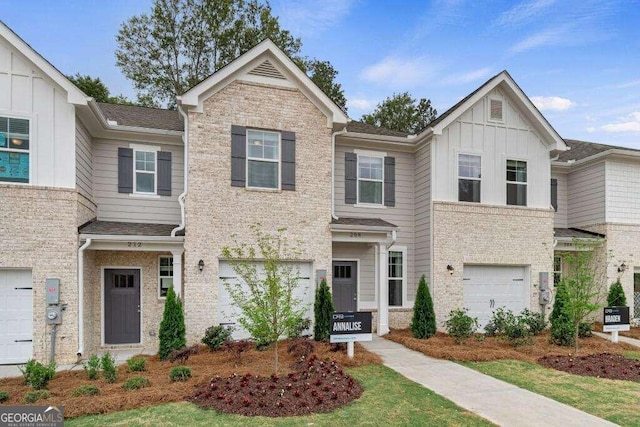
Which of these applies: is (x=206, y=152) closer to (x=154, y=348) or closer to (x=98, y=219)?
(x=98, y=219)

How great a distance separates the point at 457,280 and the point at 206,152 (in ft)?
28.5

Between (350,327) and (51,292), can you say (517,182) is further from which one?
(51,292)

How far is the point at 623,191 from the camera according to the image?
52.6 feet

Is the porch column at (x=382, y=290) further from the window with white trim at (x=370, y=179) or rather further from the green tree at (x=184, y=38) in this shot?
the green tree at (x=184, y=38)

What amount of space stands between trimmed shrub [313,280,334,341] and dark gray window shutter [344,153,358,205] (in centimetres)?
343

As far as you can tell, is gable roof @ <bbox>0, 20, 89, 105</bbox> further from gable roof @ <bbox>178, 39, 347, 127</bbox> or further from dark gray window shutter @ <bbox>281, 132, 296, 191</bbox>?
dark gray window shutter @ <bbox>281, 132, 296, 191</bbox>

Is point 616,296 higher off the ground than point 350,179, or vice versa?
point 350,179

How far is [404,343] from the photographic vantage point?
38.9ft

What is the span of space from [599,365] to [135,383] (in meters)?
9.71

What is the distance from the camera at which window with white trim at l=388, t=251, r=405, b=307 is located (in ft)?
46.6

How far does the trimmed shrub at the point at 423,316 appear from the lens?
12.5 meters

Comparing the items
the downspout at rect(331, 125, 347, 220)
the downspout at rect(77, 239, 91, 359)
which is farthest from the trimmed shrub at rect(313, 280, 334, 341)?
the downspout at rect(77, 239, 91, 359)

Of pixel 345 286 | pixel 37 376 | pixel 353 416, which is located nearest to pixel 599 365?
pixel 353 416

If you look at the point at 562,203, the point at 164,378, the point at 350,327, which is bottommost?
the point at 164,378
